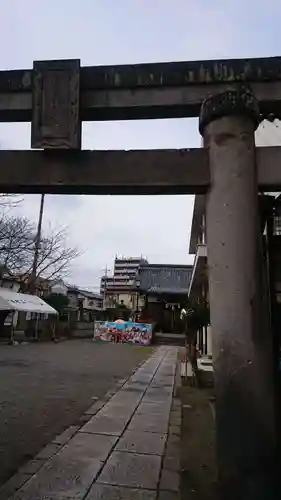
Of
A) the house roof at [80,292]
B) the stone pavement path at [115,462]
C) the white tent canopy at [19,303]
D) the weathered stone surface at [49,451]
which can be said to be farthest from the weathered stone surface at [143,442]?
the house roof at [80,292]

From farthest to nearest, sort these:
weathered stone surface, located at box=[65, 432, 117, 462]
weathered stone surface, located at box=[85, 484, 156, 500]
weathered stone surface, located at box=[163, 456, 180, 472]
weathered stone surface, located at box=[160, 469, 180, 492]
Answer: weathered stone surface, located at box=[65, 432, 117, 462] < weathered stone surface, located at box=[163, 456, 180, 472] < weathered stone surface, located at box=[160, 469, 180, 492] < weathered stone surface, located at box=[85, 484, 156, 500]

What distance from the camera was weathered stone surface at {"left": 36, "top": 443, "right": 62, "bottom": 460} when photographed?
4879 mm

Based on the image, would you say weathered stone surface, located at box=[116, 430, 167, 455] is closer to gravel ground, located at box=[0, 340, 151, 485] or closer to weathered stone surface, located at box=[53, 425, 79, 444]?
weathered stone surface, located at box=[53, 425, 79, 444]

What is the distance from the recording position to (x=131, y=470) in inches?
177

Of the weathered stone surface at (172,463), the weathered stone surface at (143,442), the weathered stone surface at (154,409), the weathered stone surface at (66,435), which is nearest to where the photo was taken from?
the weathered stone surface at (172,463)

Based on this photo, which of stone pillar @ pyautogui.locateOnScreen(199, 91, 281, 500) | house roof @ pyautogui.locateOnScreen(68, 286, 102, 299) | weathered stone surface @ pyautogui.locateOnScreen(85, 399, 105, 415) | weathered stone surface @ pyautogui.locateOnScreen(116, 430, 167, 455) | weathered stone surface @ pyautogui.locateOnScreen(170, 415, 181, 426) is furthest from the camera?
house roof @ pyautogui.locateOnScreen(68, 286, 102, 299)

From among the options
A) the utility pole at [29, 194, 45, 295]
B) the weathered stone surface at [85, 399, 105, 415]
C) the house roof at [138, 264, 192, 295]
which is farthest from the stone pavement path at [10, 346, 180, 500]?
the house roof at [138, 264, 192, 295]

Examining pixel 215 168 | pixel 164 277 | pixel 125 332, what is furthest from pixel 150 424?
pixel 164 277

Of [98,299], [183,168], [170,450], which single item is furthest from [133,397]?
[98,299]

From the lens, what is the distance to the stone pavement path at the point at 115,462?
12.7 feet

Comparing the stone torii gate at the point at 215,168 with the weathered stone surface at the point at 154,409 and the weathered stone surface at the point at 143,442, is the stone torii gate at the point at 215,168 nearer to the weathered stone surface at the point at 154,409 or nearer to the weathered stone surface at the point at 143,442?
the weathered stone surface at the point at 143,442

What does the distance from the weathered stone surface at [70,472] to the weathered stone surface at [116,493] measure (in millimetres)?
99

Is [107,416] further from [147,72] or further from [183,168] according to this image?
[147,72]

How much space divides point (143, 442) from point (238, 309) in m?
3.21
